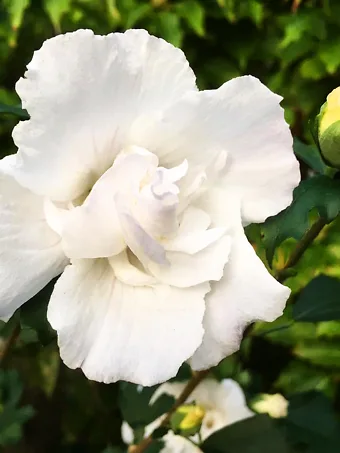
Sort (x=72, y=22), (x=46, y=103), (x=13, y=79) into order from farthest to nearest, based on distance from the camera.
A: (x=13, y=79) < (x=72, y=22) < (x=46, y=103)

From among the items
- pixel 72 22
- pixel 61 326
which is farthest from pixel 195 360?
pixel 72 22

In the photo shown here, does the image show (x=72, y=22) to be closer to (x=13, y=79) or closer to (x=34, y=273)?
(x=13, y=79)

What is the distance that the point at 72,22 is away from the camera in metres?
1.23

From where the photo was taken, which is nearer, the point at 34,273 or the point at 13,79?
the point at 34,273

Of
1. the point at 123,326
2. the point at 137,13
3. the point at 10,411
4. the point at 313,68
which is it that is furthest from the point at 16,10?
the point at 123,326

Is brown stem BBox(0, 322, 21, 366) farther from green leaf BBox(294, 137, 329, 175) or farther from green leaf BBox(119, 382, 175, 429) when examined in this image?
green leaf BBox(294, 137, 329, 175)

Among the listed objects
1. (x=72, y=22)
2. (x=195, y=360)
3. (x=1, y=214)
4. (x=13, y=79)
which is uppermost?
(x=1, y=214)

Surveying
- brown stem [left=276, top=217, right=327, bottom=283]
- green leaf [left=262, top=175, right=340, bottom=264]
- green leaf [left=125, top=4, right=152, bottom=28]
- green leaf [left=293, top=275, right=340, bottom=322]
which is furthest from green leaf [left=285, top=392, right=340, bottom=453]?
green leaf [left=125, top=4, right=152, bottom=28]

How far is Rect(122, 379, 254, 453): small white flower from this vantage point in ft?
2.40

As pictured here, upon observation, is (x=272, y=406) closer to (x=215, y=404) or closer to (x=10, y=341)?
(x=215, y=404)

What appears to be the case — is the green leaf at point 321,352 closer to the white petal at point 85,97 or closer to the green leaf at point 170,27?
the green leaf at point 170,27

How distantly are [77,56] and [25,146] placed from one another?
6 cm

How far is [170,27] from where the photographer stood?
1164 millimetres

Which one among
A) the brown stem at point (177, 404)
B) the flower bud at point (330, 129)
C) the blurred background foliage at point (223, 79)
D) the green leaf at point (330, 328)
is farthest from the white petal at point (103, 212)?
the green leaf at point (330, 328)
